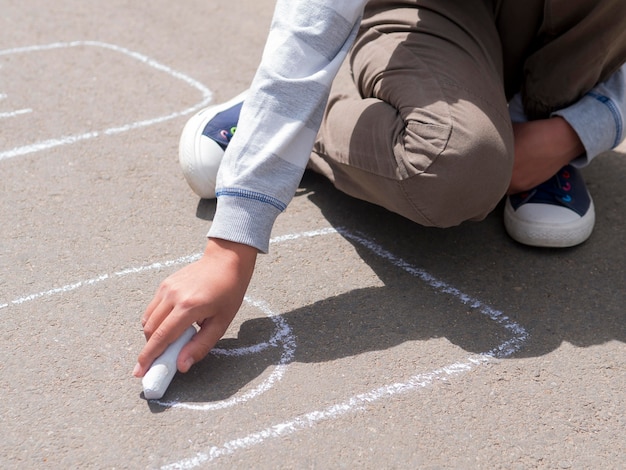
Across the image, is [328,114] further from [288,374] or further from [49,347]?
[49,347]

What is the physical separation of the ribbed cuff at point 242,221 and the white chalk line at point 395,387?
0.32 meters

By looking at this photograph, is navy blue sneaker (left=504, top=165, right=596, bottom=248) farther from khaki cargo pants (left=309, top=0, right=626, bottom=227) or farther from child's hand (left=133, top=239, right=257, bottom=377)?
child's hand (left=133, top=239, right=257, bottom=377)

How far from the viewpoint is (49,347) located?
157 cm

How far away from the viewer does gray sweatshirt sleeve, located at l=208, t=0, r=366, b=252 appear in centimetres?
151

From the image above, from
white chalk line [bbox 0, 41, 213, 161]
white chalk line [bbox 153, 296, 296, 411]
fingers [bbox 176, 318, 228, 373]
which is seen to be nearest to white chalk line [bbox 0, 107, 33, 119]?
white chalk line [bbox 0, 41, 213, 161]

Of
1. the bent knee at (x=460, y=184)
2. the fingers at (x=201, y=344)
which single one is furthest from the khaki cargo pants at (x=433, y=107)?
the fingers at (x=201, y=344)

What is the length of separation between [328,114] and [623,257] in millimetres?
766

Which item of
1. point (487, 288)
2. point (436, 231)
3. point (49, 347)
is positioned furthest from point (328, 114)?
point (49, 347)

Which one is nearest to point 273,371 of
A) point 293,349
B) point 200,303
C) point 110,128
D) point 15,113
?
point 293,349

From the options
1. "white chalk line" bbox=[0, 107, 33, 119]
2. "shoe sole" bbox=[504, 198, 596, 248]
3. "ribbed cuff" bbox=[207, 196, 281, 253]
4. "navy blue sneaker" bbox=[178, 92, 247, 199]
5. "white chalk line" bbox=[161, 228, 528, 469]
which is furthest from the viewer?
"white chalk line" bbox=[0, 107, 33, 119]

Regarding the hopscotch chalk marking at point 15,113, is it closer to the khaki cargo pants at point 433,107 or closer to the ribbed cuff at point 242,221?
the khaki cargo pants at point 433,107

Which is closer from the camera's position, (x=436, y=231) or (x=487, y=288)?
(x=487, y=288)

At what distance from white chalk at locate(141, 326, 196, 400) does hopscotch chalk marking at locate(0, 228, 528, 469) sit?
0.04 meters

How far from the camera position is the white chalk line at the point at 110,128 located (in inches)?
89.6
